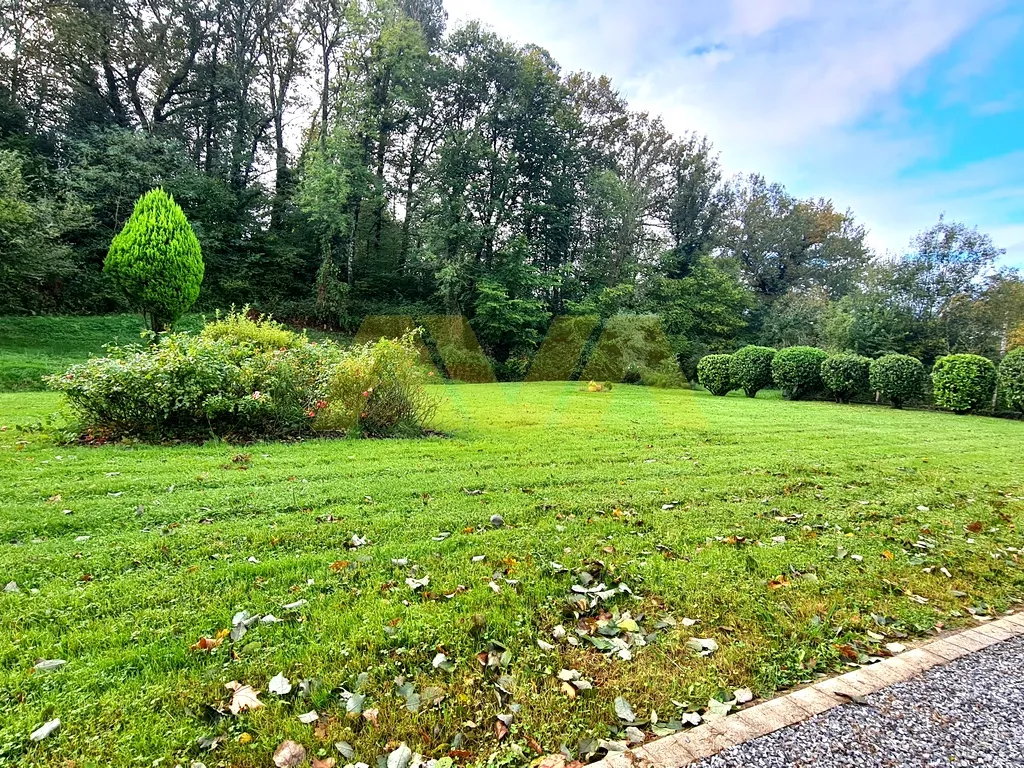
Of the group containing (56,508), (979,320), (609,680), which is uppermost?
(979,320)

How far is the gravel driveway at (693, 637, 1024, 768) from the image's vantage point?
54.7 inches

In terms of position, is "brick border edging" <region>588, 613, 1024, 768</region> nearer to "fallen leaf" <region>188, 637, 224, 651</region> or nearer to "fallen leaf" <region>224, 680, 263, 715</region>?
"fallen leaf" <region>224, 680, 263, 715</region>

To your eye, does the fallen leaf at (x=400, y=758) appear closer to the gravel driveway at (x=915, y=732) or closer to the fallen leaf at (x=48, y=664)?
the gravel driveway at (x=915, y=732)

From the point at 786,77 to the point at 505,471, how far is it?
9.04 meters

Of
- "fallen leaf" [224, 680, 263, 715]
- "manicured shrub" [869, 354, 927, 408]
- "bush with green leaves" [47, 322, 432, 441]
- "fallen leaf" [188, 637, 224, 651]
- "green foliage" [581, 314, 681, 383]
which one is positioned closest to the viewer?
"fallen leaf" [224, 680, 263, 715]

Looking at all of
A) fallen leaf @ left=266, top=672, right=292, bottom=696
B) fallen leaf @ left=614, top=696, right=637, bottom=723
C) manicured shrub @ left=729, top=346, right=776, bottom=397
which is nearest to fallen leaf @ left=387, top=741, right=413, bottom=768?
fallen leaf @ left=266, top=672, right=292, bottom=696

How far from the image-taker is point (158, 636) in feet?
6.09

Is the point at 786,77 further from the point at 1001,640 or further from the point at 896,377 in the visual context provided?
the point at 1001,640

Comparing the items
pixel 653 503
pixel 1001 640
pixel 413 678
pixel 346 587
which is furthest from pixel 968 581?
pixel 346 587

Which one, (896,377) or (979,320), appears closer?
(896,377)

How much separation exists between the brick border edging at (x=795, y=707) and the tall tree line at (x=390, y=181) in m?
17.2

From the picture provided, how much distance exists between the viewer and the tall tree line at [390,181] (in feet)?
53.0

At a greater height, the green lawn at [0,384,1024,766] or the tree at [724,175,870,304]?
the tree at [724,175,870,304]

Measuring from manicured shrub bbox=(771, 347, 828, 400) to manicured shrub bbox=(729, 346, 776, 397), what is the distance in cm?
27
